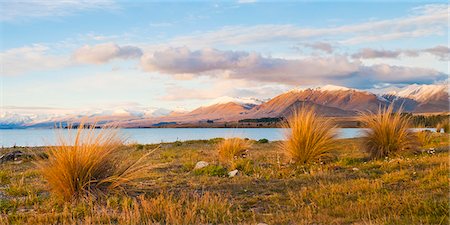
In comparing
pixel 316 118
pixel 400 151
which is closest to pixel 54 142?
pixel 316 118

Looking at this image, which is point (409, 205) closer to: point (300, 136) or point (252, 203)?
point (252, 203)

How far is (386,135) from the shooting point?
41.0 feet

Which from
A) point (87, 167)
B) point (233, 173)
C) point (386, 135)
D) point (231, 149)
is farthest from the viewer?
point (231, 149)

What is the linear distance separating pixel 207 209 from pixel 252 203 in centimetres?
97

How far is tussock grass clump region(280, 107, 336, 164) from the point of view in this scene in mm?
11461

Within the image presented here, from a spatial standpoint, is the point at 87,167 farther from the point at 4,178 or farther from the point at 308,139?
the point at 308,139

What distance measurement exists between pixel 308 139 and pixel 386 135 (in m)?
→ 2.63

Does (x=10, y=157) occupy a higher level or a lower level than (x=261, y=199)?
higher

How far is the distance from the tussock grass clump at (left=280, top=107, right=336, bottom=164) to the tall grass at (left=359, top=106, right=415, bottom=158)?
1516 millimetres

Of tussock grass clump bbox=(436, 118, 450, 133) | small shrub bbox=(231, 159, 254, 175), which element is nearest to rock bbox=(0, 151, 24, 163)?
small shrub bbox=(231, 159, 254, 175)

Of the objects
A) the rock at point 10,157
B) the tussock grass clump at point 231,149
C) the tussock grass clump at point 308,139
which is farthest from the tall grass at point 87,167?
the rock at point 10,157

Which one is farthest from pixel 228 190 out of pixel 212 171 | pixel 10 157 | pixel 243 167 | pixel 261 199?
pixel 10 157

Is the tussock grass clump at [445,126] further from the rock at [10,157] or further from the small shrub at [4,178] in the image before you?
the small shrub at [4,178]

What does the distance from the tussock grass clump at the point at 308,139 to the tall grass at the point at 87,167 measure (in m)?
5.04
